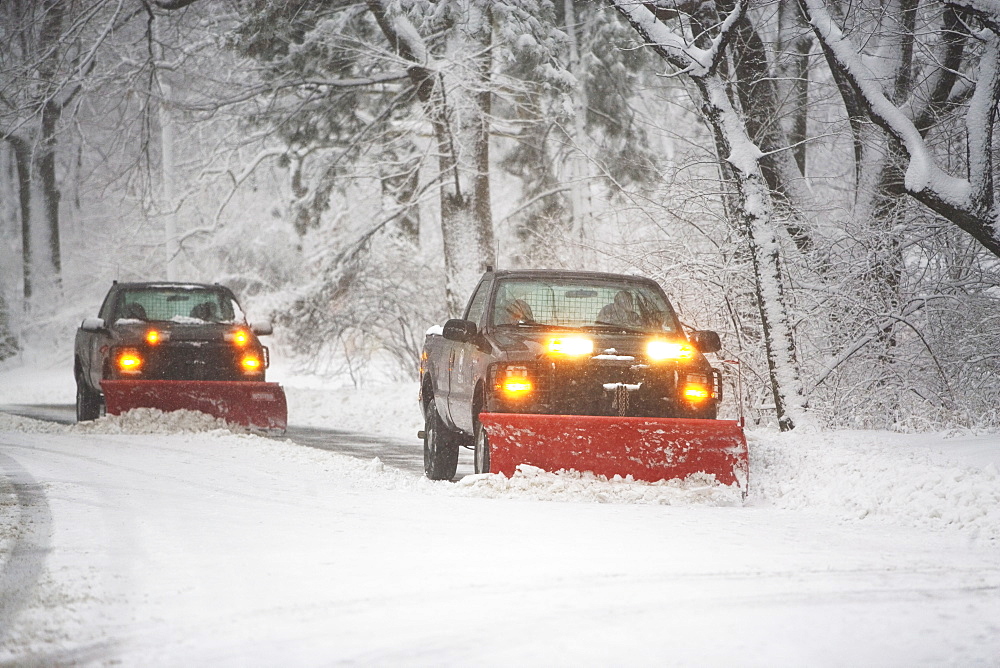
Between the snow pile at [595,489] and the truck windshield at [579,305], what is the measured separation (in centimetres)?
149

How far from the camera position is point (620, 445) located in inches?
332

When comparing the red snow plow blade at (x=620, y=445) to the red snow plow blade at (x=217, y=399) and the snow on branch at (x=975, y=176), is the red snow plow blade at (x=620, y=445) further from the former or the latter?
the red snow plow blade at (x=217, y=399)

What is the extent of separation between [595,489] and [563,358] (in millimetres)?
943

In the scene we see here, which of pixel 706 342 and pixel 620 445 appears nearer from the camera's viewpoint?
pixel 620 445

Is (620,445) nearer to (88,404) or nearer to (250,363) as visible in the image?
(250,363)

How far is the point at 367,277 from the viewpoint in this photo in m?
Result: 23.0

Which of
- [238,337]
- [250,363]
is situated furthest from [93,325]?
[250,363]

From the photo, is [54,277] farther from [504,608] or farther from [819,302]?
[504,608]

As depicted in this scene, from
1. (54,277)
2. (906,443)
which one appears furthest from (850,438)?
(54,277)

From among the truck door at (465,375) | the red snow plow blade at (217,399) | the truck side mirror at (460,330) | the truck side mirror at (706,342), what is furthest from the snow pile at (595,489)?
the red snow plow blade at (217,399)

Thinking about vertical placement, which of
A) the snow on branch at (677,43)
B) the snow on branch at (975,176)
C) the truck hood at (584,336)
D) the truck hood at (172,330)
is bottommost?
the truck hood at (584,336)

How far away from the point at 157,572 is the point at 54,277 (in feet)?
129

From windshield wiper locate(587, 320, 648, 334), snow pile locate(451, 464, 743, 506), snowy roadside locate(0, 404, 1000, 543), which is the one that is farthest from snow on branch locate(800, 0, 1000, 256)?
snow pile locate(451, 464, 743, 506)

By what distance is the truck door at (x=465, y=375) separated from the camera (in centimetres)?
936
